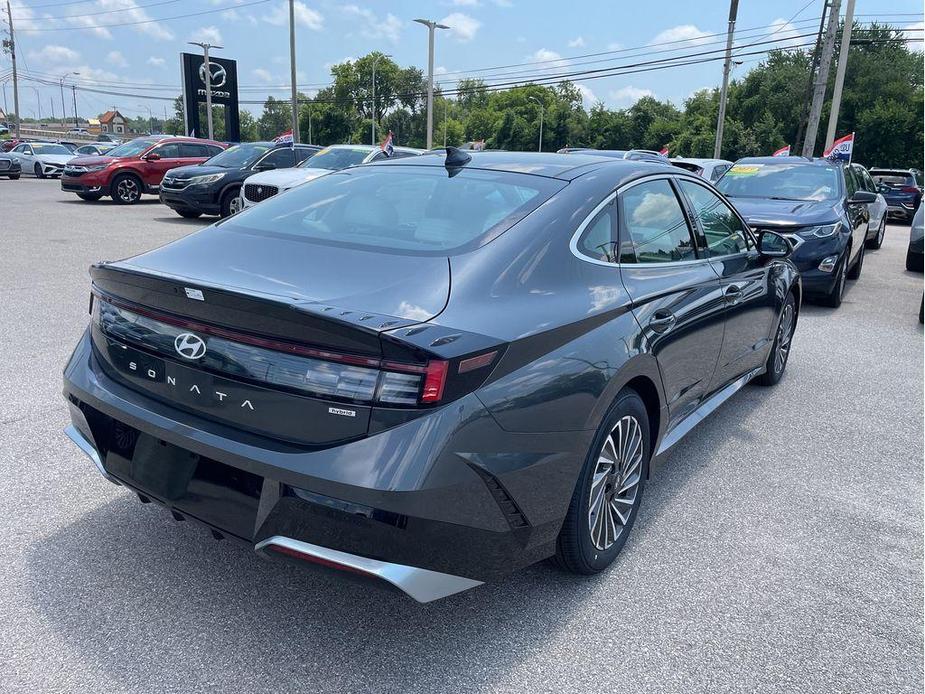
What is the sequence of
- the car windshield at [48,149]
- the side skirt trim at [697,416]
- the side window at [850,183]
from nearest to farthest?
the side skirt trim at [697,416] < the side window at [850,183] < the car windshield at [48,149]

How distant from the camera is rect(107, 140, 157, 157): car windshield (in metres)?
19.5

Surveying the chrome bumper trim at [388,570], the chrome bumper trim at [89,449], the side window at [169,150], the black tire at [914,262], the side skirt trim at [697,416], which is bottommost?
the black tire at [914,262]

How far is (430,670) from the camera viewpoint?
2.40m

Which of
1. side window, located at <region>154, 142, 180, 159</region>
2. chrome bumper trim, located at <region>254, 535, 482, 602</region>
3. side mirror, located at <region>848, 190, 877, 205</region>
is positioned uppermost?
side window, located at <region>154, 142, 180, 159</region>

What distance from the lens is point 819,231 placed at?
8312 mm

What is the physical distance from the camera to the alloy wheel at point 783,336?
547 centimetres

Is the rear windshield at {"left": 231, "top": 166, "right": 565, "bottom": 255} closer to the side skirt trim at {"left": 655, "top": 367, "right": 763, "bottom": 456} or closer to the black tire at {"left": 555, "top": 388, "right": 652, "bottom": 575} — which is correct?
the black tire at {"left": 555, "top": 388, "right": 652, "bottom": 575}

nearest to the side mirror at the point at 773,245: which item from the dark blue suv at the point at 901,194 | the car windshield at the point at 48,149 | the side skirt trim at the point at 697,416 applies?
the side skirt trim at the point at 697,416

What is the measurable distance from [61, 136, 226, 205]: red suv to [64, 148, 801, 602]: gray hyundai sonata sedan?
1773 cm

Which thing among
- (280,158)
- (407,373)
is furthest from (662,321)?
(280,158)

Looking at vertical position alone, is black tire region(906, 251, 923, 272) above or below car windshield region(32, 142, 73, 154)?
below

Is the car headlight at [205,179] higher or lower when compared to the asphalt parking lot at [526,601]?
higher

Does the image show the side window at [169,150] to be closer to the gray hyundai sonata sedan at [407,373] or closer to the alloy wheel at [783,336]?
the alloy wheel at [783,336]

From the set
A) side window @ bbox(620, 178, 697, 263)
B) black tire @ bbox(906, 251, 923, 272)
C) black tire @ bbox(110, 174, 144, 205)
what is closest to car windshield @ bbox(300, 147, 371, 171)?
black tire @ bbox(110, 174, 144, 205)
